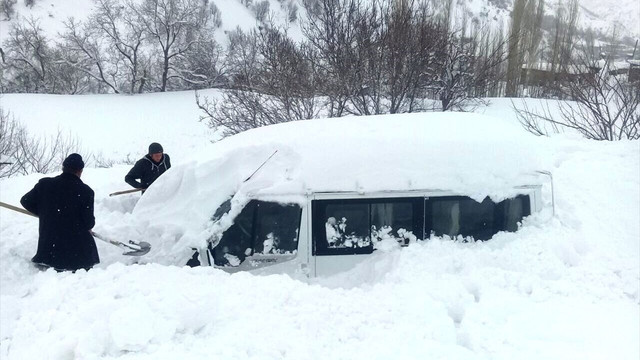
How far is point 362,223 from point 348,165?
60 centimetres

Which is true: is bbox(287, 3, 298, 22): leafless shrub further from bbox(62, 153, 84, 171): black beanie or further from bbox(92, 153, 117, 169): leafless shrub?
bbox(62, 153, 84, 171): black beanie

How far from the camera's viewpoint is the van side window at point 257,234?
477 cm

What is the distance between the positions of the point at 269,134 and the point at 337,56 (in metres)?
8.78

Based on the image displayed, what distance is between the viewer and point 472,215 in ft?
16.0

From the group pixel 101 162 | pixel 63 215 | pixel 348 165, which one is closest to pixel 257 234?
pixel 348 165

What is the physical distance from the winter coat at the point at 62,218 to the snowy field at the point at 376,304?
40 cm

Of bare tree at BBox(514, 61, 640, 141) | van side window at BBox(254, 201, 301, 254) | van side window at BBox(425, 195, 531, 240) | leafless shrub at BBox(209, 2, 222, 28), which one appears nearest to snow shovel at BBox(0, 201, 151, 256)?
van side window at BBox(254, 201, 301, 254)

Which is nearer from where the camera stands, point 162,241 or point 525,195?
point 525,195

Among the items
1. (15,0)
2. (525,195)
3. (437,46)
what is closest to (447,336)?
(525,195)

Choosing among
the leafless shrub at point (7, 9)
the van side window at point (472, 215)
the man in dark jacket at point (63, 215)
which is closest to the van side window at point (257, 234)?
the van side window at point (472, 215)

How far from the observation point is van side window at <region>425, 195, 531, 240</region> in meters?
4.80

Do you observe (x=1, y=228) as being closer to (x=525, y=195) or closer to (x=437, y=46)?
(x=525, y=195)

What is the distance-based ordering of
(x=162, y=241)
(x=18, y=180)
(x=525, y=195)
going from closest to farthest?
(x=525, y=195) → (x=162, y=241) → (x=18, y=180)

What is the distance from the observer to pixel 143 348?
332cm
